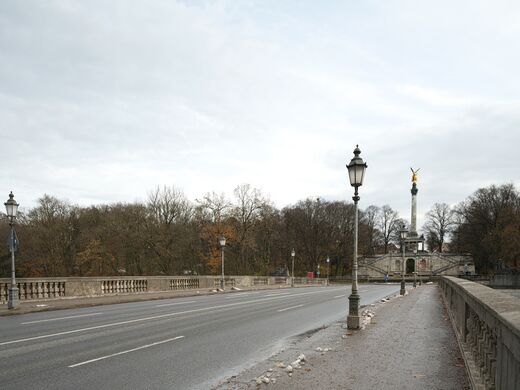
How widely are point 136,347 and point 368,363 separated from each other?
17.3ft

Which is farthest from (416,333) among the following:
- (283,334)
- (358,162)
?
(358,162)

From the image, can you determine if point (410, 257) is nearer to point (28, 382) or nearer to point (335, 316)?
point (335, 316)

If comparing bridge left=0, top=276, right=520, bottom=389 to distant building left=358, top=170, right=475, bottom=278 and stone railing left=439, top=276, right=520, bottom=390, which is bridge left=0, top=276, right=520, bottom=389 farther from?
distant building left=358, top=170, right=475, bottom=278

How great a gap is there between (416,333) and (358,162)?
5315 mm

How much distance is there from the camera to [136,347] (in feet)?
32.7

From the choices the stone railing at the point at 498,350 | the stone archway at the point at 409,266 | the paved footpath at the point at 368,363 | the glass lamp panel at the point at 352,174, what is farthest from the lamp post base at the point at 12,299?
the stone archway at the point at 409,266

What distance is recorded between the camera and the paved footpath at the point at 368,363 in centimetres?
662

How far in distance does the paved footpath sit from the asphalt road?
786mm

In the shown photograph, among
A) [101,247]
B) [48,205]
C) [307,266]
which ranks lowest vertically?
[307,266]

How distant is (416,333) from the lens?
1174 centimetres

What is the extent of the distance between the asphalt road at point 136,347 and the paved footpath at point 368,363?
79cm

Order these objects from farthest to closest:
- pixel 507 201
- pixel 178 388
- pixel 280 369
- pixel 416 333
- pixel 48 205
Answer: pixel 507 201 < pixel 48 205 < pixel 416 333 < pixel 280 369 < pixel 178 388

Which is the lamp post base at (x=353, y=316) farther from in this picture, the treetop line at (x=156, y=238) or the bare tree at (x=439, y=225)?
the bare tree at (x=439, y=225)

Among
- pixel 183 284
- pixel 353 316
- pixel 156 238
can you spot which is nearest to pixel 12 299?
pixel 353 316
